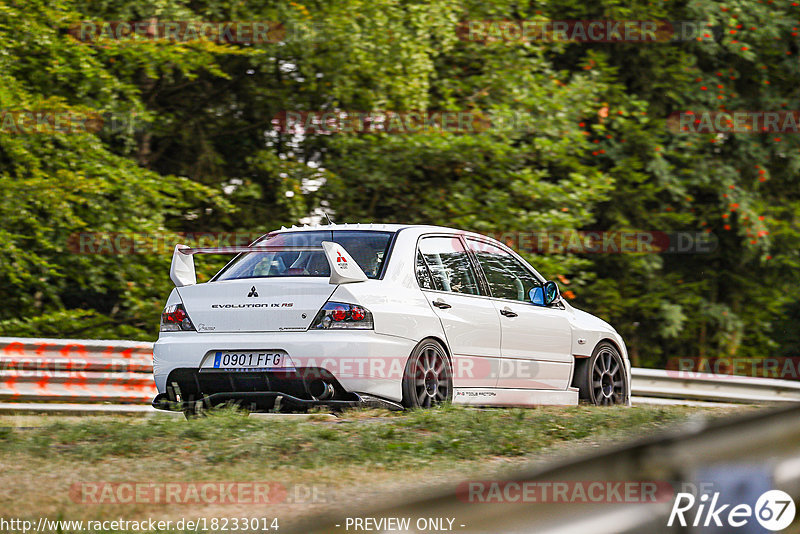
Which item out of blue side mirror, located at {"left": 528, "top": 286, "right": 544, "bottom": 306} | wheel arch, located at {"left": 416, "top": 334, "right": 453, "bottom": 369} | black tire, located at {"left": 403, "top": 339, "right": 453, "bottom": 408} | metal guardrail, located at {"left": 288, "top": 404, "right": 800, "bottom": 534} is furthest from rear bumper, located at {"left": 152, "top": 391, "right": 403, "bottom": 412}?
metal guardrail, located at {"left": 288, "top": 404, "right": 800, "bottom": 534}

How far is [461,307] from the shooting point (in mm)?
8148

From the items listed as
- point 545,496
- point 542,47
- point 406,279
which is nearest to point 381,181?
point 542,47

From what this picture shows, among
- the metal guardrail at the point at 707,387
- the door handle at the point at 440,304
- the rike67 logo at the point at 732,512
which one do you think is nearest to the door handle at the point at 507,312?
the door handle at the point at 440,304

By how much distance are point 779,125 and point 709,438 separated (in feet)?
71.2

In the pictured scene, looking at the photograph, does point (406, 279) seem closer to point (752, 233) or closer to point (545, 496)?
point (545, 496)

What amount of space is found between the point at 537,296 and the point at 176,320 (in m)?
3.24

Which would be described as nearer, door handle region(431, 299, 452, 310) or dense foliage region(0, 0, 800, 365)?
door handle region(431, 299, 452, 310)

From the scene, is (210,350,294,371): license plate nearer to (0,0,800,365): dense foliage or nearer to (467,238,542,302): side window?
(467,238,542,302): side window

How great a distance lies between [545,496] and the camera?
159 centimetres

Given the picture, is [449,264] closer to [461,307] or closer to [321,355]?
[461,307]

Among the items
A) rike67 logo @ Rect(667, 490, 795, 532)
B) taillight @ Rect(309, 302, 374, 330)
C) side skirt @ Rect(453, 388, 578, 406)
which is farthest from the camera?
side skirt @ Rect(453, 388, 578, 406)

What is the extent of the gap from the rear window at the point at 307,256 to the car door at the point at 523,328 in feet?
3.89

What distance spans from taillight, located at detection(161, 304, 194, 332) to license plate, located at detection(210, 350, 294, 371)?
0.39m

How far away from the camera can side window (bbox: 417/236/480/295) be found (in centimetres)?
815
